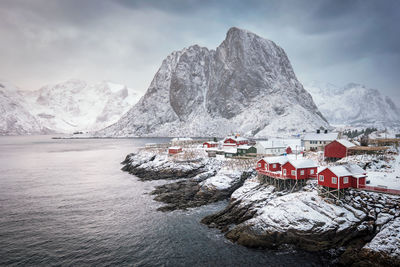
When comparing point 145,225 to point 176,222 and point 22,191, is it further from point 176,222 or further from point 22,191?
point 22,191

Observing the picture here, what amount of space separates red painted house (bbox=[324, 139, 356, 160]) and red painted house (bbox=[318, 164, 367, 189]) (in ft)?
59.8

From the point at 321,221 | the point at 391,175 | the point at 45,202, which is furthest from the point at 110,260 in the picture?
the point at 391,175

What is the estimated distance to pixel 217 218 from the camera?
3048 centimetres

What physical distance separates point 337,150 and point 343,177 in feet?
69.2

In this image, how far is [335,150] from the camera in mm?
47125

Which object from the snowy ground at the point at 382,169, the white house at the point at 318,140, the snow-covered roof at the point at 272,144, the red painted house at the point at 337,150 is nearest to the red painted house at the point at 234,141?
the snow-covered roof at the point at 272,144

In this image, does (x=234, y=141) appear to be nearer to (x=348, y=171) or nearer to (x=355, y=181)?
(x=348, y=171)

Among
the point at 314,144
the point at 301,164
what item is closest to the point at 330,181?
the point at 301,164

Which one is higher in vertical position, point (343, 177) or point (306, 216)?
point (343, 177)

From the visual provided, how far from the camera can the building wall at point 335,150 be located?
151ft

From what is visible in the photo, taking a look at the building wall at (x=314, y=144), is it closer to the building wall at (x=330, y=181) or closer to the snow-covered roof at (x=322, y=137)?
the snow-covered roof at (x=322, y=137)

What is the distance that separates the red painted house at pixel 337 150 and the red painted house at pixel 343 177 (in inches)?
717

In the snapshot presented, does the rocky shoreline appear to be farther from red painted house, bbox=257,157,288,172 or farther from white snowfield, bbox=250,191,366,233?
red painted house, bbox=257,157,288,172

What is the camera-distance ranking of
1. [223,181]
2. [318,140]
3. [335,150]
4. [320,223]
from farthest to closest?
1. [318,140]
2. [335,150]
3. [223,181]
4. [320,223]
